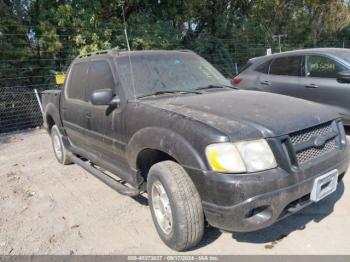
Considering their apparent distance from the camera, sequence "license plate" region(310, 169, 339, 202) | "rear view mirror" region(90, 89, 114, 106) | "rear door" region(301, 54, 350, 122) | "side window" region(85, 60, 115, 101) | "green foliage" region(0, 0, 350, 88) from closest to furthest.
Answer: "license plate" region(310, 169, 339, 202) < "rear view mirror" region(90, 89, 114, 106) < "side window" region(85, 60, 115, 101) < "rear door" region(301, 54, 350, 122) < "green foliage" region(0, 0, 350, 88)

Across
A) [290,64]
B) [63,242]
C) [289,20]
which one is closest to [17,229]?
[63,242]

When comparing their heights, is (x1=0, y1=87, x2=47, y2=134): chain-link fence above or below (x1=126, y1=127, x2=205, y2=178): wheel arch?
below

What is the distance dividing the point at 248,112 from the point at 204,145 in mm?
597

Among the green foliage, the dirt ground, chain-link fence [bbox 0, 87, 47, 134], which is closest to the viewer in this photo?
the dirt ground

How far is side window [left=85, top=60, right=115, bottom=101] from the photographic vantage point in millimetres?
3988

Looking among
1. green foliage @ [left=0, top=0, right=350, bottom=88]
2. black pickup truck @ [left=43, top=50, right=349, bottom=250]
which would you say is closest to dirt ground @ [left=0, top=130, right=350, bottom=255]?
black pickup truck @ [left=43, top=50, right=349, bottom=250]

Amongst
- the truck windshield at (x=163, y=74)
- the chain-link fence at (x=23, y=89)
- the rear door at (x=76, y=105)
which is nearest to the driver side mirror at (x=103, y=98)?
the truck windshield at (x=163, y=74)

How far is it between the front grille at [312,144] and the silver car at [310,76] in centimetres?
291

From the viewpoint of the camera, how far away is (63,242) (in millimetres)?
3447

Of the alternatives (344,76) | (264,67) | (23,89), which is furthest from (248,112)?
(23,89)

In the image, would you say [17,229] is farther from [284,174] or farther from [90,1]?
[90,1]

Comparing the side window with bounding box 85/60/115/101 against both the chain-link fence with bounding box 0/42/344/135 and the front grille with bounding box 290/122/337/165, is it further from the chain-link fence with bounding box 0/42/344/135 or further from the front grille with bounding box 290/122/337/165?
the chain-link fence with bounding box 0/42/344/135

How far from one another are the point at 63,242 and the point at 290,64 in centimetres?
522

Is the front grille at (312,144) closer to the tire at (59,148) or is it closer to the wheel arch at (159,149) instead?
the wheel arch at (159,149)
